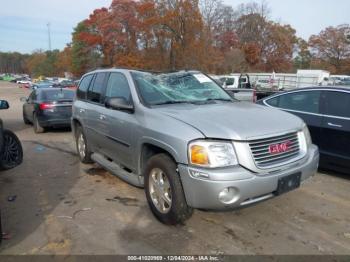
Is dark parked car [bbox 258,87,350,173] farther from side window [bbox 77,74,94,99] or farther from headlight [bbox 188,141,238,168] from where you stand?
side window [bbox 77,74,94,99]

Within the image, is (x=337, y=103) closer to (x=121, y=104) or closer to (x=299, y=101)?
(x=299, y=101)

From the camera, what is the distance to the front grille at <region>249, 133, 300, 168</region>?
3635 mm

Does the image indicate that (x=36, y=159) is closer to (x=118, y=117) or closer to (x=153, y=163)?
(x=118, y=117)

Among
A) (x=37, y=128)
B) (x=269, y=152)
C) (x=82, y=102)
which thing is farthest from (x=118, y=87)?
(x=37, y=128)

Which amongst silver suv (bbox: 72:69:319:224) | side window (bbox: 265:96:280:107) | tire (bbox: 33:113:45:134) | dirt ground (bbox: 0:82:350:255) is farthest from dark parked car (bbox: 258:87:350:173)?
tire (bbox: 33:113:45:134)

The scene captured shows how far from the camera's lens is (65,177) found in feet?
20.2

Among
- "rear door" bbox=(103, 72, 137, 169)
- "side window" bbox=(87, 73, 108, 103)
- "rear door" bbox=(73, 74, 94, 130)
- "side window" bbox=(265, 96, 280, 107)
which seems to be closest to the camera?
"rear door" bbox=(103, 72, 137, 169)

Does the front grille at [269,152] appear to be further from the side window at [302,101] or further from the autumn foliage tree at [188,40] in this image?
the autumn foliage tree at [188,40]

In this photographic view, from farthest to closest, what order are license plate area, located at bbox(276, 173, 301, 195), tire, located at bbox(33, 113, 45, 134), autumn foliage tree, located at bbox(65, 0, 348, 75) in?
1. autumn foliage tree, located at bbox(65, 0, 348, 75)
2. tire, located at bbox(33, 113, 45, 134)
3. license plate area, located at bbox(276, 173, 301, 195)

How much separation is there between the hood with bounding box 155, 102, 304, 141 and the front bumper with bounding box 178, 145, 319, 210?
37 centimetres

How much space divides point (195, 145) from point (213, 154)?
0.66ft

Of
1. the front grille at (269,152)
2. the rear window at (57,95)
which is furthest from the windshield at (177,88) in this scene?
the rear window at (57,95)

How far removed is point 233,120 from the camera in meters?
3.86

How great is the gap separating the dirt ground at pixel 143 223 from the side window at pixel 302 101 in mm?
1231
